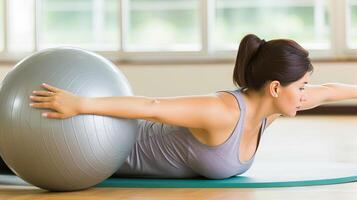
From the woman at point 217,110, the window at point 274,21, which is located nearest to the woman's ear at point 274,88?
the woman at point 217,110

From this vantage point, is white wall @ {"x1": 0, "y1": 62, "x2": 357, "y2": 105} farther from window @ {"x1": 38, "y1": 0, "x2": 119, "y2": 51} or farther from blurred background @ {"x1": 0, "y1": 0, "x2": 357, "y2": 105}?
window @ {"x1": 38, "y1": 0, "x2": 119, "y2": 51}

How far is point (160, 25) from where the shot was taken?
8477 mm

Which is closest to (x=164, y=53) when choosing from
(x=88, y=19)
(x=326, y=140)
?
(x=88, y=19)

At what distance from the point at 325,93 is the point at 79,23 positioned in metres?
5.72

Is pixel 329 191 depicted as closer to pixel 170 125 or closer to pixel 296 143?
pixel 170 125

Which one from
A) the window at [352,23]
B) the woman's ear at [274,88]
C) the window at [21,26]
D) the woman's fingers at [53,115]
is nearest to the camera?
the woman's fingers at [53,115]

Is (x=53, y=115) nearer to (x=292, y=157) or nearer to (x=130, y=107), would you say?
(x=130, y=107)

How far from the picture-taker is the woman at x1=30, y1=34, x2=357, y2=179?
279cm

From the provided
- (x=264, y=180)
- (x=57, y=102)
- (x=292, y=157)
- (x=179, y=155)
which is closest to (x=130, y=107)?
(x=57, y=102)

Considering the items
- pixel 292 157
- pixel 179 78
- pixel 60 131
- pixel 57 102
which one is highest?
pixel 57 102

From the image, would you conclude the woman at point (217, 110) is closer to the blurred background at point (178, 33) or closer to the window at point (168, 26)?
the blurred background at point (178, 33)

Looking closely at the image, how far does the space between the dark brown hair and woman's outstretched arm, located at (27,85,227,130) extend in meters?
0.22

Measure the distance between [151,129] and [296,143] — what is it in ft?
6.44

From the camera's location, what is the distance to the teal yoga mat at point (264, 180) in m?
3.04
